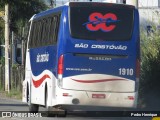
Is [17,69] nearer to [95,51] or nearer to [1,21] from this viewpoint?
[1,21]

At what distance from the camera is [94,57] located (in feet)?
65.2

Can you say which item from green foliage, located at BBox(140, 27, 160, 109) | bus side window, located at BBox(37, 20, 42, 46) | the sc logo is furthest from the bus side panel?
green foliage, located at BBox(140, 27, 160, 109)

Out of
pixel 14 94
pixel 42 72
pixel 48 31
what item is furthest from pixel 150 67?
pixel 14 94

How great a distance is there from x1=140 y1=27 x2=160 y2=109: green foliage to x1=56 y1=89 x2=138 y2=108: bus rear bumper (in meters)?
5.90

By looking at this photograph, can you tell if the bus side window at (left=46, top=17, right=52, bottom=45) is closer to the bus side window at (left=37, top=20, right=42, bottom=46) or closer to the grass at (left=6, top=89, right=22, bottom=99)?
the bus side window at (left=37, top=20, right=42, bottom=46)

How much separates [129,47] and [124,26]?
2.18 ft

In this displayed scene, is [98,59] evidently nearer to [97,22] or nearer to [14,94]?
[97,22]

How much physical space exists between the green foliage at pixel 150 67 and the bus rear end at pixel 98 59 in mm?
5884

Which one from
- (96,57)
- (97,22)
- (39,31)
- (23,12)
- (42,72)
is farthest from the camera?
(23,12)

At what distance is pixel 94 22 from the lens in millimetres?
20000

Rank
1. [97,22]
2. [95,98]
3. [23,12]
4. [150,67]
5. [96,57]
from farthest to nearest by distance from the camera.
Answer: [23,12]
[150,67]
[97,22]
[96,57]
[95,98]

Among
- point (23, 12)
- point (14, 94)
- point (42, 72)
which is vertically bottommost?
point (14, 94)

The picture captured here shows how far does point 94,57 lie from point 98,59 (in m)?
0.13

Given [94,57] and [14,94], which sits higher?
[94,57]
